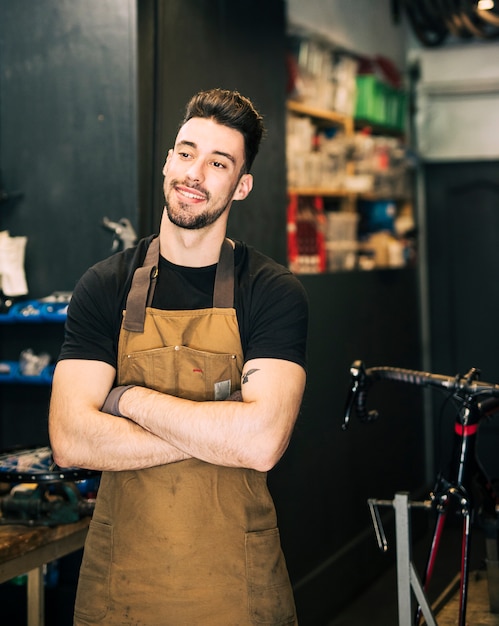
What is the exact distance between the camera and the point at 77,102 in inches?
137

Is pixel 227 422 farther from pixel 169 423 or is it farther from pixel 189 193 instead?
pixel 189 193

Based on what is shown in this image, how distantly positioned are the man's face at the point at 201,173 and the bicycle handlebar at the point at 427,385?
100cm

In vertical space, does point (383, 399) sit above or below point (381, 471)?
above

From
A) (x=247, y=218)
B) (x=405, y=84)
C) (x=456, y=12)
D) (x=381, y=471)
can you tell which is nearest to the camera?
(x=247, y=218)

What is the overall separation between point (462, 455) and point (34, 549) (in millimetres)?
1433

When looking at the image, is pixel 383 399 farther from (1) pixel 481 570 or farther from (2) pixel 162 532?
(2) pixel 162 532

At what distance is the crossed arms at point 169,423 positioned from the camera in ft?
7.13

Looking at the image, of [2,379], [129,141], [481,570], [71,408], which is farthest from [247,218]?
[71,408]

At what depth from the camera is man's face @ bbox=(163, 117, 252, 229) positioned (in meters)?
2.35

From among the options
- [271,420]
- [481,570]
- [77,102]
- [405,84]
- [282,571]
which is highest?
[405,84]

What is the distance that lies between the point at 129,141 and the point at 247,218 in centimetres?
86

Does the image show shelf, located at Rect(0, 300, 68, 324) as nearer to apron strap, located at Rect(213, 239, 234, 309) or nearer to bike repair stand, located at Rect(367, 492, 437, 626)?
apron strap, located at Rect(213, 239, 234, 309)

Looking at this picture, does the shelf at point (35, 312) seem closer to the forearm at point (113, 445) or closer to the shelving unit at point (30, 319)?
the shelving unit at point (30, 319)

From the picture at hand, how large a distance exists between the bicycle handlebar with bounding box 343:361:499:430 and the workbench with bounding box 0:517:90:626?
3.26ft
